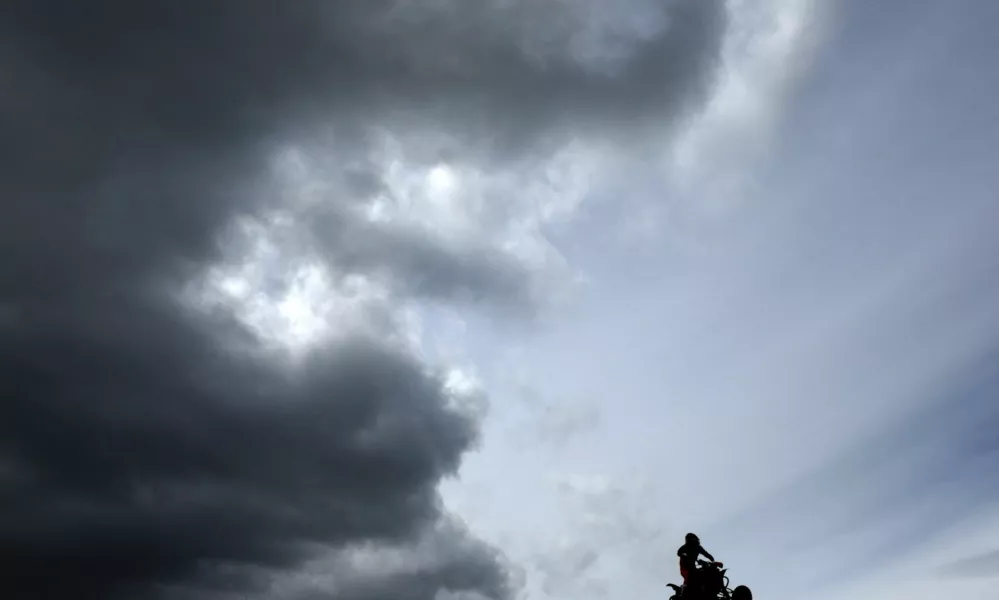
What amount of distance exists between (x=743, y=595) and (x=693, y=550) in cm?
317

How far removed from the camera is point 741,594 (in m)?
80.7

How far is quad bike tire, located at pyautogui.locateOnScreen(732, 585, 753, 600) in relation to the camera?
3174 inches

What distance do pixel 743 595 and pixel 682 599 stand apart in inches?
116

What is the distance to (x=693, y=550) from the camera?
81.1 meters

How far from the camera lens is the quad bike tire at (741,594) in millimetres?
80625

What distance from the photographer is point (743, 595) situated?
80.7 meters

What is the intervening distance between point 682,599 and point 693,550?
2482 millimetres

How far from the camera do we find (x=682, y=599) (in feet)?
267
